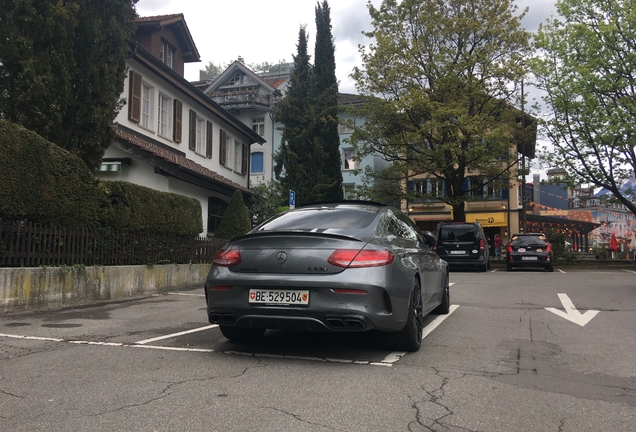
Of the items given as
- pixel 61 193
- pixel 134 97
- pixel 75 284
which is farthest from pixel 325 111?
pixel 75 284

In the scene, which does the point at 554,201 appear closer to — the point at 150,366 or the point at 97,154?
the point at 97,154

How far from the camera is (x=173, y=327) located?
6.96 metres

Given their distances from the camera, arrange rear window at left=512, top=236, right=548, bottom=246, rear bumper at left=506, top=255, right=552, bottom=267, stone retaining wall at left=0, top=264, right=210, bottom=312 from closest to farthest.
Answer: stone retaining wall at left=0, top=264, right=210, bottom=312 < rear bumper at left=506, top=255, right=552, bottom=267 < rear window at left=512, top=236, right=548, bottom=246

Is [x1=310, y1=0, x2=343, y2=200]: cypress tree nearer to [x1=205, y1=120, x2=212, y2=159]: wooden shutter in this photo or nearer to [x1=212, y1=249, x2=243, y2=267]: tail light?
[x1=205, y1=120, x2=212, y2=159]: wooden shutter

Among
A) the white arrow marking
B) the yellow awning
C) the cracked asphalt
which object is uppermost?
the yellow awning

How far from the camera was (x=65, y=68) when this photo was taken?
10.5 m

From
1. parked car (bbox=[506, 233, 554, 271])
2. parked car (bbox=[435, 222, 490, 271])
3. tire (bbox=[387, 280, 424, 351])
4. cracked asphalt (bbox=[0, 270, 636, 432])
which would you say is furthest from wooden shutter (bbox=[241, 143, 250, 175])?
tire (bbox=[387, 280, 424, 351])

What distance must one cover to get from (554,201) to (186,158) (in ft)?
207

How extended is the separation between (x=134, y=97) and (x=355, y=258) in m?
14.9

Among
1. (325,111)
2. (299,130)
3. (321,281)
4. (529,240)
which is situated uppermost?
(325,111)

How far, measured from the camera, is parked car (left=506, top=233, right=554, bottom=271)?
21.9 metres

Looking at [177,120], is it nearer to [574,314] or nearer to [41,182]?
[41,182]

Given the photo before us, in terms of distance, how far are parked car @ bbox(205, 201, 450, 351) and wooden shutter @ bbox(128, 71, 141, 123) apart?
1368cm

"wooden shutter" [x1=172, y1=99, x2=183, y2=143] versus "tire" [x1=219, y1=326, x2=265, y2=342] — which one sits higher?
"wooden shutter" [x1=172, y1=99, x2=183, y2=143]
